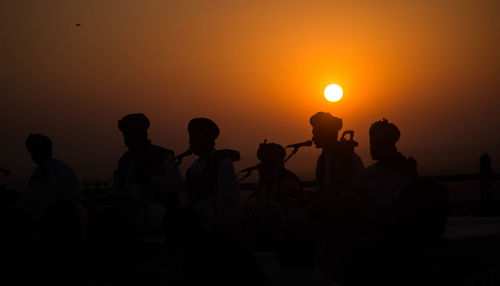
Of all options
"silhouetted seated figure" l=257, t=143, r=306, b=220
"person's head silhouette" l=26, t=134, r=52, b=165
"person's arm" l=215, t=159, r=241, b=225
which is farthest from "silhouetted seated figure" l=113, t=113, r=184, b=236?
"silhouetted seated figure" l=257, t=143, r=306, b=220

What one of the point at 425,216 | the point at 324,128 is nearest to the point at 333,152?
the point at 324,128

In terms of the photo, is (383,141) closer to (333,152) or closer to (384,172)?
(384,172)

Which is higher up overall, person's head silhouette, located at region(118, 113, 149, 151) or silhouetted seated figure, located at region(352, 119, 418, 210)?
person's head silhouette, located at region(118, 113, 149, 151)

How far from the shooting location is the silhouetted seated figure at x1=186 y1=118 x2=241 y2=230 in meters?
4.79

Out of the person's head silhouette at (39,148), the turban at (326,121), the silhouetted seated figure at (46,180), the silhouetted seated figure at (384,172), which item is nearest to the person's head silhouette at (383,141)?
the silhouetted seated figure at (384,172)

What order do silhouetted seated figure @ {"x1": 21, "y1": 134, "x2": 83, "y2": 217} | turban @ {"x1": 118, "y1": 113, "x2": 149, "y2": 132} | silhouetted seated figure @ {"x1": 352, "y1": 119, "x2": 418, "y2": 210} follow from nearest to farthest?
silhouetted seated figure @ {"x1": 352, "y1": 119, "x2": 418, "y2": 210} < turban @ {"x1": 118, "y1": 113, "x2": 149, "y2": 132} < silhouetted seated figure @ {"x1": 21, "y1": 134, "x2": 83, "y2": 217}

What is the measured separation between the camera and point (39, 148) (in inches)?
216

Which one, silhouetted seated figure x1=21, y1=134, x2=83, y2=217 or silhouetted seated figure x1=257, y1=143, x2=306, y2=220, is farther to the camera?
silhouetted seated figure x1=21, y1=134, x2=83, y2=217

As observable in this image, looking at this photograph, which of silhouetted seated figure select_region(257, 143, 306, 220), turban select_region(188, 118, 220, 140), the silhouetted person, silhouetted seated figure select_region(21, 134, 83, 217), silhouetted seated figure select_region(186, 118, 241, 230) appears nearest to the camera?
the silhouetted person

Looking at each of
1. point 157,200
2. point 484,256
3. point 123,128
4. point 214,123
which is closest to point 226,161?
point 214,123

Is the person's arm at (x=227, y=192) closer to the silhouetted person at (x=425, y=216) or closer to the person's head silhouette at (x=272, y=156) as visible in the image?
the person's head silhouette at (x=272, y=156)

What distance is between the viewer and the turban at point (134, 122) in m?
5.26

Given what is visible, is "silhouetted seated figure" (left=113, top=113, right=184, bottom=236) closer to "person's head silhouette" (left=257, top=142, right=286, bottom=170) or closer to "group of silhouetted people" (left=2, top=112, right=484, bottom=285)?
"group of silhouetted people" (left=2, top=112, right=484, bottom=285)

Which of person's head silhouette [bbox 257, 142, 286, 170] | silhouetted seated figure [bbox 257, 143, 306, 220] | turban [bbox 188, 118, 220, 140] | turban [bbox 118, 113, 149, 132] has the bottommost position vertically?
silhouetted seated figure [bbox 257, 143, 306, 220]
